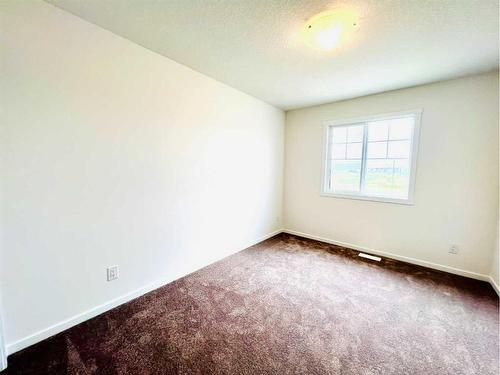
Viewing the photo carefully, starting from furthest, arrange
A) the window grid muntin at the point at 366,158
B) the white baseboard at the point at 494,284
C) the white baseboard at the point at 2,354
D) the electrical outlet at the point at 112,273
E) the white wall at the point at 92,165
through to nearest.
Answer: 1. the window grid muntin at the point at 366,158
2. the white baseboard at the point at 494,284
3. the electrical outlet at the point at 112,273
4. the white wall at the point at 92,165
5. the white baseboard at the point at 2,354

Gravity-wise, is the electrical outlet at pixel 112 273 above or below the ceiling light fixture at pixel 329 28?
below

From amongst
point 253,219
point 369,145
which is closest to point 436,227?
point 369,145

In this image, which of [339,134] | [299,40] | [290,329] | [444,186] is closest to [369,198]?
[444,186]

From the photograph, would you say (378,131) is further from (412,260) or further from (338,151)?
(412,260)

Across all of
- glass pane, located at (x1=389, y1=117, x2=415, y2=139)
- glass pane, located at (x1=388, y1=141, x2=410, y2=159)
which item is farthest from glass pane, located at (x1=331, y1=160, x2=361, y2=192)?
glass pane, located at (x1=389, y1=117, x2=415, y2=139)

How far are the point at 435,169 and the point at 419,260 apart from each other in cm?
122

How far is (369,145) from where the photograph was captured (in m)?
3.30

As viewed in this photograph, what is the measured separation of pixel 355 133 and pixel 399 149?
2.16 ft

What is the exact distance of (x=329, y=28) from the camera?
1.68 m

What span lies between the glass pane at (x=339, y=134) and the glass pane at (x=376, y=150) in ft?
1.34

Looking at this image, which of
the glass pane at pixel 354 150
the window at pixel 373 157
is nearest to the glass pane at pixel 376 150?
the window at pixel 373 157

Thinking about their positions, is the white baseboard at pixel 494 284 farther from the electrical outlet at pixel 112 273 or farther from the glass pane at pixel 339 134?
the electrical outlet at pixel 112 273

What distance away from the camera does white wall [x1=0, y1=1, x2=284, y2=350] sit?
1475mm

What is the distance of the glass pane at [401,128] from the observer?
2.95m
